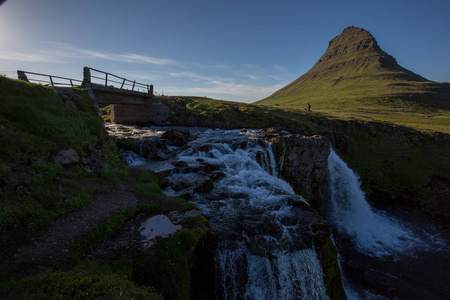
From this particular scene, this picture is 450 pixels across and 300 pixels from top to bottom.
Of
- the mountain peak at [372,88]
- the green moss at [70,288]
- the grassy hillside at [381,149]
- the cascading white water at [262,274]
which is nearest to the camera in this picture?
the green moss at [70,288]

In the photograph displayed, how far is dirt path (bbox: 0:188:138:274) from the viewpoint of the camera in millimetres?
6590

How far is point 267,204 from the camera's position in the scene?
520 inches

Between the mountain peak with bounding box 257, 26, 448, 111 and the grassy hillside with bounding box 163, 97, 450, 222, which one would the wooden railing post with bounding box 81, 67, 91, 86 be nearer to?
the grassy hillside with bounding box 163, 97, 450, 222

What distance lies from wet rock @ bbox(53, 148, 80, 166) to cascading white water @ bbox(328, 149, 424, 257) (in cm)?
2607

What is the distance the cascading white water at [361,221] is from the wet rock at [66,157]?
1027 inches

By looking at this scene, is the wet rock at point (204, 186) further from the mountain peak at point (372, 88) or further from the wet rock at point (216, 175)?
the mountain peak at point (372, 88)

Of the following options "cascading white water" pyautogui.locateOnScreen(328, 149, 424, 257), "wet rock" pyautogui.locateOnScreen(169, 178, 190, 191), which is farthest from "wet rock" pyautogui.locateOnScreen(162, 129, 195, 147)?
"cascading white water" pyautogui.locateOnScreen(328, 149, 424, 257)

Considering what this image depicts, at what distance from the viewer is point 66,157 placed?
40.9 ft

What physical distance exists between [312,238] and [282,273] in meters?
2.36

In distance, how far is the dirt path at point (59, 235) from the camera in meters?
6.59

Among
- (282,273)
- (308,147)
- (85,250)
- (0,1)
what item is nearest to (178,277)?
(85,250)

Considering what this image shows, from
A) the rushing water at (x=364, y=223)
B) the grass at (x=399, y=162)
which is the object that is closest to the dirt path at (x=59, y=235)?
the rushing water at (x=364, y=223)

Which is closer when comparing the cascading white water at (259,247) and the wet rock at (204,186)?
the cascading white water at (259,247)

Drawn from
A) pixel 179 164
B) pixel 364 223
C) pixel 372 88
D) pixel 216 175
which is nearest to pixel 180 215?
pixel 216 175
